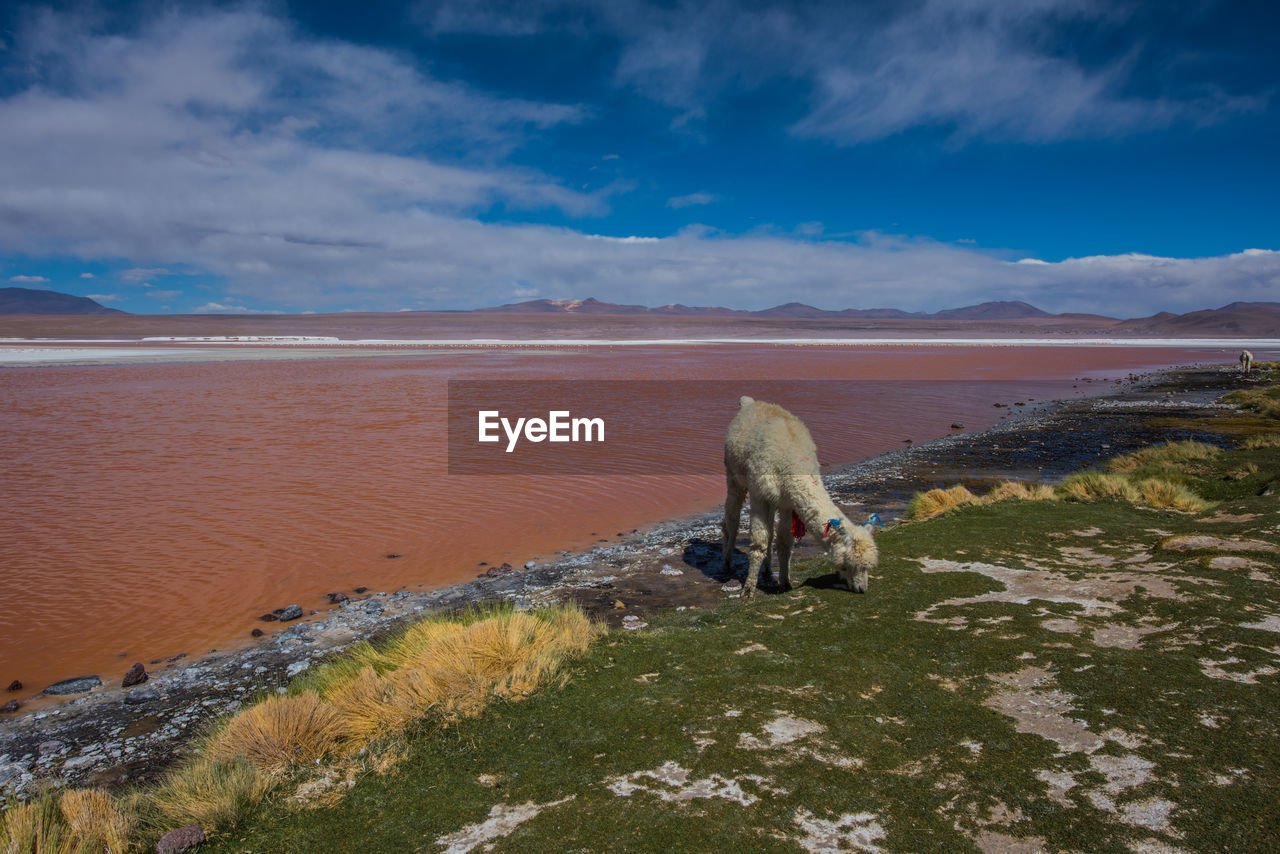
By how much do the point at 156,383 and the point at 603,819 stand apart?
3960 centimetres

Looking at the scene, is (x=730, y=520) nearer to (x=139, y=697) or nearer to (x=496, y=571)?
(x=496, y=571)

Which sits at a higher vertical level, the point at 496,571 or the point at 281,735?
the point at 281,735

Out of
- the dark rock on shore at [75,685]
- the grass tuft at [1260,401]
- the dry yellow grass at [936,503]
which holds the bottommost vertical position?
the dark rock on shore at [75,685]

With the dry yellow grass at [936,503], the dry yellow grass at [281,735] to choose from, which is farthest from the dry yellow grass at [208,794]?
the dry yellow grass at [936,503]

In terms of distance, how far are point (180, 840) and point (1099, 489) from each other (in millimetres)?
13115

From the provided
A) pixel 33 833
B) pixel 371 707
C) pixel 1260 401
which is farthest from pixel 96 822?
pixel 1260 401

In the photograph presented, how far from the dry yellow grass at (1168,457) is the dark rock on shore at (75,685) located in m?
17.8

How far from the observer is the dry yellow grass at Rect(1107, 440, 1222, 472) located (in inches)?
557

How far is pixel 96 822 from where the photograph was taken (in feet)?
12.8

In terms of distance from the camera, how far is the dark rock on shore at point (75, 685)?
705cm

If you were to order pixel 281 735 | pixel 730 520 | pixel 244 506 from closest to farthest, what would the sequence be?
pixel 281 735 < pixel 730 520 < pixel 244 506

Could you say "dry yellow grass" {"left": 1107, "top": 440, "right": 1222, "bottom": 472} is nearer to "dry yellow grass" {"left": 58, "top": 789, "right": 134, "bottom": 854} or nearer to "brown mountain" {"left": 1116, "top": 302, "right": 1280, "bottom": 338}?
"dry yellow grass" {"left": 58, "top": 789, "right": 134, "bottom": 854}

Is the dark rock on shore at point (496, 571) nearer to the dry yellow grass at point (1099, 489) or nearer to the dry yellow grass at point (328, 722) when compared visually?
the dry yellow grass at point (328, 722)

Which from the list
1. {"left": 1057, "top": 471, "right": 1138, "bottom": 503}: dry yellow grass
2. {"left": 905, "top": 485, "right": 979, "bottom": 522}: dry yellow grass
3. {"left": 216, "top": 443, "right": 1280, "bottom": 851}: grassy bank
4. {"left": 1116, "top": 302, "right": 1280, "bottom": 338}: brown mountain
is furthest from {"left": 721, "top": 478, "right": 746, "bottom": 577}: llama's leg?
{"left": 1116, "top": 302, "right": 1280, "bottom": 338}: brown mountain
